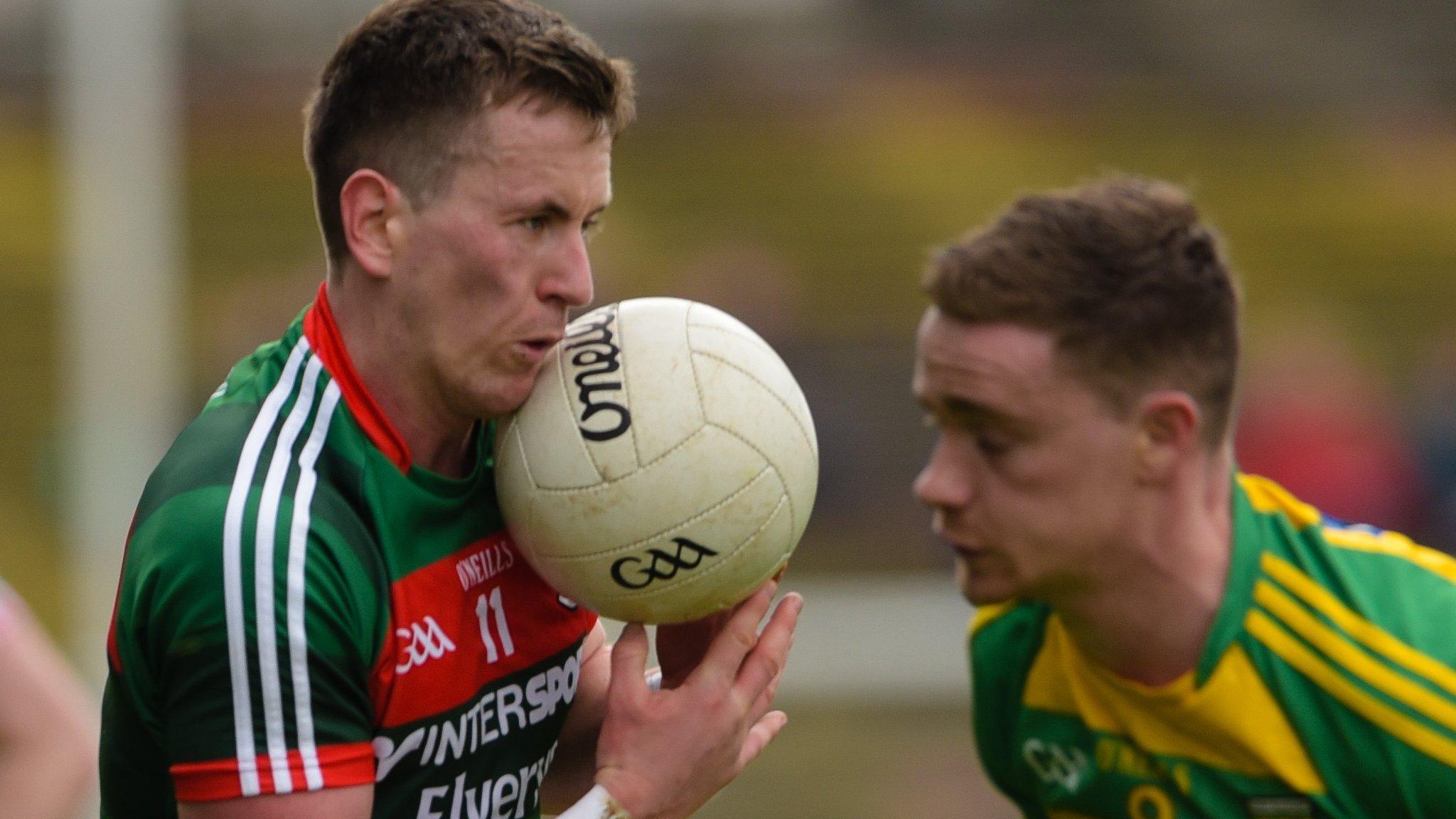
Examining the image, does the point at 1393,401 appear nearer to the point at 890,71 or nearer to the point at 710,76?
the point at 890,71

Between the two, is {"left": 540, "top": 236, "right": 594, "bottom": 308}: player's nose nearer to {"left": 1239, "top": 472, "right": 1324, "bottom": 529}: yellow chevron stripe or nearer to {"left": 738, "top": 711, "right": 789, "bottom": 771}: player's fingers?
{"left": 738, "top": 711, "right": 789, "bottom": 771}: player's fingers

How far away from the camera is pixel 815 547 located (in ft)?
37.2

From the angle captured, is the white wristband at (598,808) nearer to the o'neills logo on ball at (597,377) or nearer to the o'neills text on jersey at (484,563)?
the o'neills text on jersey at (484,563)

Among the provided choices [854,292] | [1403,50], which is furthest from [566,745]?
[1403,50]

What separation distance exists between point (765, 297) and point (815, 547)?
170 centimetres

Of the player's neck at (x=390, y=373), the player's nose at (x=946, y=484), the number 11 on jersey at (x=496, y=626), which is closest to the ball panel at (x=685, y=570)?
the number 11 on jersey at (x=496, y=626)

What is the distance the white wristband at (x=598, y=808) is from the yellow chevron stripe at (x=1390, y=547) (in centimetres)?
182

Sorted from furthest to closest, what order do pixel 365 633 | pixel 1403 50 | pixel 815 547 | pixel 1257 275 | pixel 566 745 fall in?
pixel 1403 50 → pixel 1257 275 → pixel 815 547 → pixel 566 745 → pixel 365 633

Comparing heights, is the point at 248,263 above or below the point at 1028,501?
below

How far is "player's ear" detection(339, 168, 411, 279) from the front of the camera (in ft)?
9.44

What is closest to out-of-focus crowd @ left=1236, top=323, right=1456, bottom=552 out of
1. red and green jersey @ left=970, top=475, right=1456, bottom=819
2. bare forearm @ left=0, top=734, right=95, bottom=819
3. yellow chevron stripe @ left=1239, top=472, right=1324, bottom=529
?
yellow chevron stripe @ left=1239, top=472, right=1324, bottom=529

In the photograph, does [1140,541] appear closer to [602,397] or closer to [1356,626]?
[1356,626]

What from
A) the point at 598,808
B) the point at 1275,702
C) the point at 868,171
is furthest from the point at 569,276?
the point at 868,171

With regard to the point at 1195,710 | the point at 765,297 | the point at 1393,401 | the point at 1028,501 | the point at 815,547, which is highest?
the point at 1028,501
